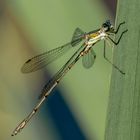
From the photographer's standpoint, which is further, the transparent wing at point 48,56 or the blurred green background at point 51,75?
the transparent wing at point 48,56

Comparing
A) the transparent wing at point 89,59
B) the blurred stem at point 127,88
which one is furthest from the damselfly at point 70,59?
the blurred stem at point 127,88

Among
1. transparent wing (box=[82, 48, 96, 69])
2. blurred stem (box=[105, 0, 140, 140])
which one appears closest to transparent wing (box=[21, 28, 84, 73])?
transparent wing (box=[82, 48, 96, 69])

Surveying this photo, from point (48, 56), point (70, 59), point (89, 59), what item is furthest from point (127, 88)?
point (48, 56)

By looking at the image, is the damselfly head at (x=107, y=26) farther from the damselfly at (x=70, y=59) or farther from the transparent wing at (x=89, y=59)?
the transparent wing at (x=89, y=59)

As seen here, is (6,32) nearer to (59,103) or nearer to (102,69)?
(59,103)

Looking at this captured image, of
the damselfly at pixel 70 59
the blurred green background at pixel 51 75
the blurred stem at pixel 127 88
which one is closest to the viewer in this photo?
the blurred stem at pixel 127 88

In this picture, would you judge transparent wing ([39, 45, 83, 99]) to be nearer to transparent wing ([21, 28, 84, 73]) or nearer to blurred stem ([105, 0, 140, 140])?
transparent wing ([21, 28, 84, 73])

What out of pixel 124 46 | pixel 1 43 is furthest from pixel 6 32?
pixel 124 46
